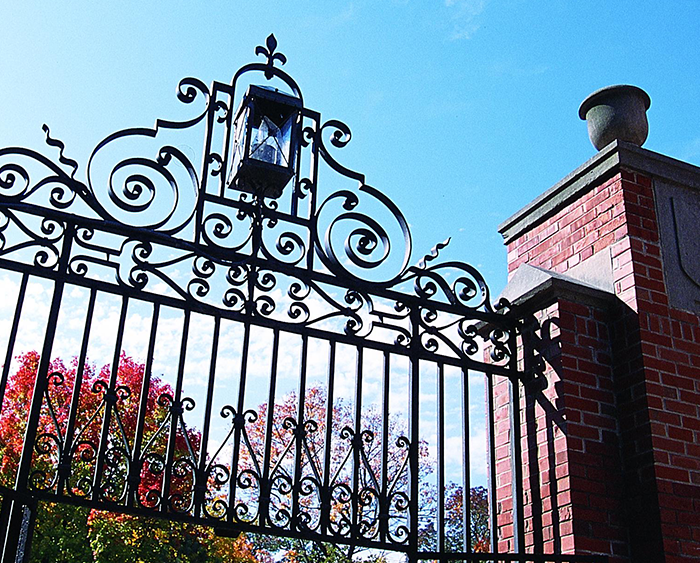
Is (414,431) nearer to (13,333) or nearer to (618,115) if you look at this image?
(13,333)

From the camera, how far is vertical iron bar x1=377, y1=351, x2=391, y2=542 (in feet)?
11.7

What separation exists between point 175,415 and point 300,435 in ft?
1.95

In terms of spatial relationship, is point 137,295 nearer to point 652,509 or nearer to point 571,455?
point 571,455

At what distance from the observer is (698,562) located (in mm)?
3576

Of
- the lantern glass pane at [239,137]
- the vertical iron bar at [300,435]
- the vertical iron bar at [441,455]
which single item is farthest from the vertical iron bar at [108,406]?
the vertical iron bar at [441,455]

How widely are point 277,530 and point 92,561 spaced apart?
40.9 ft

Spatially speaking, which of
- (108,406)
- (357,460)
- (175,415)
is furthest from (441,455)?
(108,406)

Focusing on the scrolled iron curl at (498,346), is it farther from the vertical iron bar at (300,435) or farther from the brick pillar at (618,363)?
the vertical iron bar at (300,435)

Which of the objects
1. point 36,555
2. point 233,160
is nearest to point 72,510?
point 36,555

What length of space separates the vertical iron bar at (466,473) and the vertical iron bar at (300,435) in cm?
85

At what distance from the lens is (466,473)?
12.7 feet

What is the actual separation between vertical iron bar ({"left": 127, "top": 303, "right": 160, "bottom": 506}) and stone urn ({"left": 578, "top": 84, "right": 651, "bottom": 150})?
2.76 m

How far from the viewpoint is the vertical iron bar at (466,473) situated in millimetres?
3762

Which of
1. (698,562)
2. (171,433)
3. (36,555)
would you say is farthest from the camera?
(36,555)
